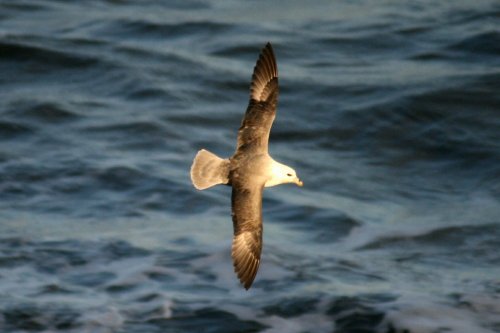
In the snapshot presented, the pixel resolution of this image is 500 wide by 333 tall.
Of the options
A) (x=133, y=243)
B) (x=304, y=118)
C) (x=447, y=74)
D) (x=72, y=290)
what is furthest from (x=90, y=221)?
(x=447, y=74)

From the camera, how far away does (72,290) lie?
9.30 meters

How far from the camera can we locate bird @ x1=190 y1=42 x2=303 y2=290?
672 centimetres

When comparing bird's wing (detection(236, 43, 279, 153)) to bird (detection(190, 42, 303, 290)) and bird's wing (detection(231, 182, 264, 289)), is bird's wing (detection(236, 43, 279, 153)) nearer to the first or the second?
bird (detection(190, 42, 303, 290))

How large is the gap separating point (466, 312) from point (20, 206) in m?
4.36

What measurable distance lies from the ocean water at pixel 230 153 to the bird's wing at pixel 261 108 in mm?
2175

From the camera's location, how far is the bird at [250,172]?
6719 mm

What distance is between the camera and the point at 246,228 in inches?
265

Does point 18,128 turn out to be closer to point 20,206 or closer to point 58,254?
point 20,206

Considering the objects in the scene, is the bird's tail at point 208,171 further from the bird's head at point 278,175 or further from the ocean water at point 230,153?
the ocean water at point 230,153

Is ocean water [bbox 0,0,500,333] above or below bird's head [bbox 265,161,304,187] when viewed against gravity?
above

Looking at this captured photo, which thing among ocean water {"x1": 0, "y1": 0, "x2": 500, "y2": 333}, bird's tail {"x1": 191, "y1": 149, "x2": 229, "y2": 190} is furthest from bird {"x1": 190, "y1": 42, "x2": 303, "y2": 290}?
ocean water {"x1": 0, "y1": 0, "x2": 500, "y2": 333}

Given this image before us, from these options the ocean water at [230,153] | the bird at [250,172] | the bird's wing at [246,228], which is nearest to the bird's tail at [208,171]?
the bird at [250,172]

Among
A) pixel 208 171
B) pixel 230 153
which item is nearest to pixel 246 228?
pixel 208 171

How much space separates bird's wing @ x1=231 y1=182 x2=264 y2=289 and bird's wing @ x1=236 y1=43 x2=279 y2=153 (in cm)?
40
